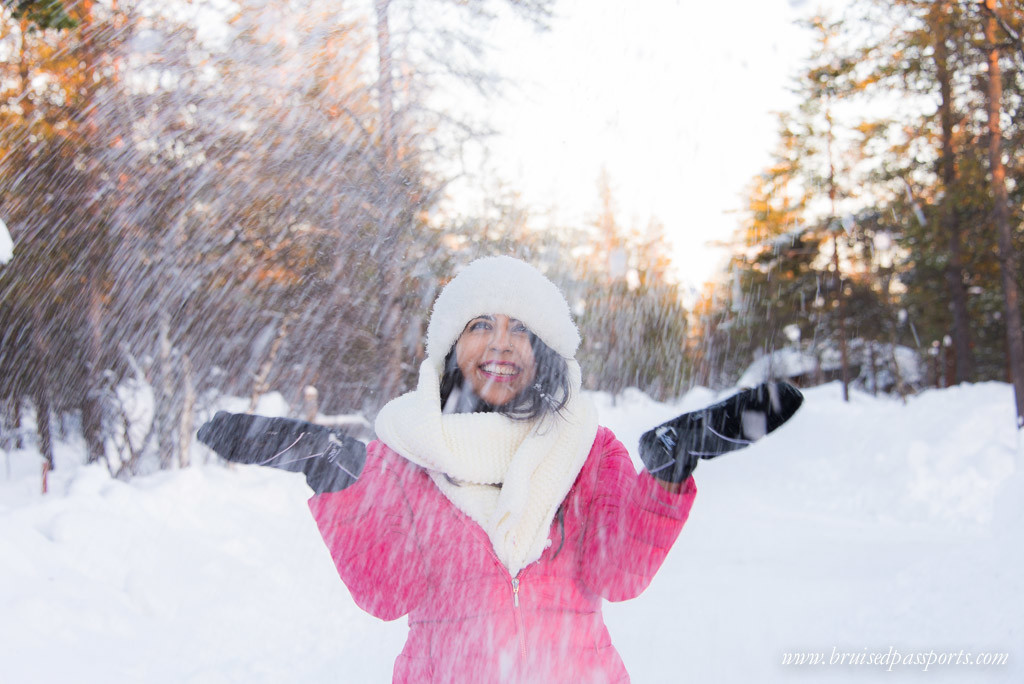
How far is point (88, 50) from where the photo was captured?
8820 millimetres

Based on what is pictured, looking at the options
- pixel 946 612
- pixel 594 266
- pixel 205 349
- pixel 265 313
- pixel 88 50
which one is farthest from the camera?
pixel 594 266

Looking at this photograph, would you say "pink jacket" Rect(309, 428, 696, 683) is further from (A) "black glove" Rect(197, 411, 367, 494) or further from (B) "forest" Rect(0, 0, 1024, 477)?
(B) "forest" Rect(0, 0, 1024, 477)

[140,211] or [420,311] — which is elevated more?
[140,211]

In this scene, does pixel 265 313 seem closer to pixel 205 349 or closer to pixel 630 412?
pixel 205 349

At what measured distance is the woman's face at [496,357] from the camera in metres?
2.04

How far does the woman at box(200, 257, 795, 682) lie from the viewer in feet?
5.69

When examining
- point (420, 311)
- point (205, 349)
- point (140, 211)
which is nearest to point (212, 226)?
point (140, 211)

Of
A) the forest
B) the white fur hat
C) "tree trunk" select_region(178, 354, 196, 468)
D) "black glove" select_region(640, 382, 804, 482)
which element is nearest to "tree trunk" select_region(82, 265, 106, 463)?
the forest

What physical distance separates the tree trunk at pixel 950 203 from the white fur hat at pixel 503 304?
433 inches

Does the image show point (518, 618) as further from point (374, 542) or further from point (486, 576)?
point (374, 542)

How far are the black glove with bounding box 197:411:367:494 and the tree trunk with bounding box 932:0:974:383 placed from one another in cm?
1182

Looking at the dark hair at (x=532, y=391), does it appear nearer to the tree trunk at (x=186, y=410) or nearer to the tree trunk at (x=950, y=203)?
the tree trunk at (x=186, y=410)

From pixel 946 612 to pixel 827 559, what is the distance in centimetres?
179

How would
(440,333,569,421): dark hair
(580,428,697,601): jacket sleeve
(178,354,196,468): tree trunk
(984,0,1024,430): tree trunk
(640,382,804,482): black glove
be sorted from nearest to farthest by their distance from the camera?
1. (640,382,804,482): black glove
2. (580,428,697,601): jacket sleeve
3. (440,333,569,421): dark hair
4. (178,354,196,468): tree trunk
5. (984,0,1024,430): tree trunk
